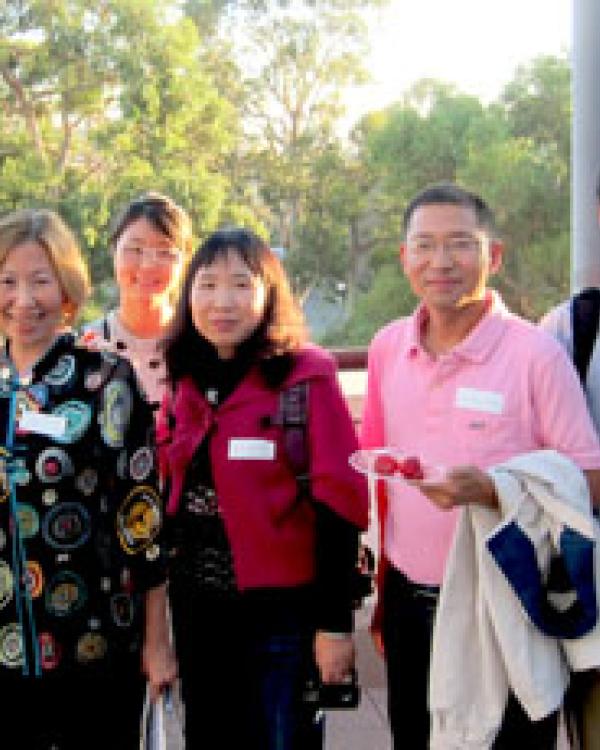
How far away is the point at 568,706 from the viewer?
2330 millimetres

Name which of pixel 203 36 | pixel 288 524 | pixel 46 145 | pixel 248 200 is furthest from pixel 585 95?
pixel 203 36

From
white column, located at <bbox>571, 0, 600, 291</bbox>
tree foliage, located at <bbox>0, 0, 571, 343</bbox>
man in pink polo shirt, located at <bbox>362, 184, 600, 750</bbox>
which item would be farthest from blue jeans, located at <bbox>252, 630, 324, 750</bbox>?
tree foliage, located at <bbox>0, 0, 571, 343</bbox>

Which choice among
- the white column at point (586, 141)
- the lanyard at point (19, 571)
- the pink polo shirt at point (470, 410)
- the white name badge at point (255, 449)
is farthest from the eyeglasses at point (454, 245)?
the white column at point (586, 141)

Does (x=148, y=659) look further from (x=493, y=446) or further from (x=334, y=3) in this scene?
(x=334, y=3)

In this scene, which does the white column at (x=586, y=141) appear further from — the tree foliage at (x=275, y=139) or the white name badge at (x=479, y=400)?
the tree foliage at (x=275, y=139)

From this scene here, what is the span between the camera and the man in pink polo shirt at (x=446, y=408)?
2.19 meters

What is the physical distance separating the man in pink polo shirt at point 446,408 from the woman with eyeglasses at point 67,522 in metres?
0.57

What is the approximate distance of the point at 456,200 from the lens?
7.73 ft

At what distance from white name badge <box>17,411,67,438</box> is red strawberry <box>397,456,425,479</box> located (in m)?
0.69

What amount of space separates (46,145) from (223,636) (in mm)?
21407

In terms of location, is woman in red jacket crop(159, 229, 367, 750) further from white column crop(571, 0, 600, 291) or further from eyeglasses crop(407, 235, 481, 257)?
white column crop(571, 0, 600, 291)

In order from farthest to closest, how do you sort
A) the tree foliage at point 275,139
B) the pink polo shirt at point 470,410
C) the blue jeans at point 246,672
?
1. the tree foliage at point 275,139
2. the blue jeans at point 246,672
3. the pink polo shirt at point 470,410

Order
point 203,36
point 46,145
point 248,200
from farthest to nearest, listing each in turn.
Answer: point 203,36 → point 248,200 → point 46,145

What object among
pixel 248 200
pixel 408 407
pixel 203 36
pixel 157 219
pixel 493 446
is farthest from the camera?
pixel 203 36
